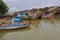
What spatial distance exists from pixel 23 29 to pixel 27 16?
8.12 meters

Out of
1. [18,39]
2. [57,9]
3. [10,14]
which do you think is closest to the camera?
[18,39]

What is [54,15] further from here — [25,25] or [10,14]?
[25,25]

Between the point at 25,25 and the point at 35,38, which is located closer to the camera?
the point at 35,38

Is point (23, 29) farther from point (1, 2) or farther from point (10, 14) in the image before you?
point (10, 14)

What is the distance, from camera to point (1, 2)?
22.4m

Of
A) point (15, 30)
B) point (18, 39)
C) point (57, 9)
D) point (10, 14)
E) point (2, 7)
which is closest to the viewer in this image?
point (18, 39)

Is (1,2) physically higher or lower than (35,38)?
higher

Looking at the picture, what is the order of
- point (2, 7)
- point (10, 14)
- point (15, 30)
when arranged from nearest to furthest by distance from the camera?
1. point (15, 30)
2. point (2, 7)
3. point (10, 14)

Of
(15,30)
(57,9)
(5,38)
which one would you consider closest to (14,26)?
(15,30)

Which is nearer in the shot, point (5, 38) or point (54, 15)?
point (5, 38)

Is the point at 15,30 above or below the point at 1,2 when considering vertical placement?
below

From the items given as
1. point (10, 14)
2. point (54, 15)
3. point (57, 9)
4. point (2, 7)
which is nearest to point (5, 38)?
point (2, 7)

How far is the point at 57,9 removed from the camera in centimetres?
2778

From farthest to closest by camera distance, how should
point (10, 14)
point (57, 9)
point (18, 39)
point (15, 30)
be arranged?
1. point (57, 9)
2. point (10, 14)
3. point (15, 30)
4. point (18, 39)
